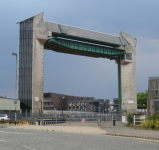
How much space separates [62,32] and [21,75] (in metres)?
16.5

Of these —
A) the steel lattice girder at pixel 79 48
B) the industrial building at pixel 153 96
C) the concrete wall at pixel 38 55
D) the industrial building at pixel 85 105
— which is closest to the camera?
the industrial building at pixel 153 96

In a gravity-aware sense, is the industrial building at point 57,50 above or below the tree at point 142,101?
above

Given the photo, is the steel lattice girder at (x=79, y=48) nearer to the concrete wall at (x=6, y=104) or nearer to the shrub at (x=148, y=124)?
the concrete wall at (x=6, y=104)

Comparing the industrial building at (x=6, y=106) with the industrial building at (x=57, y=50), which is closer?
the industrial building at (x=6, y=106)

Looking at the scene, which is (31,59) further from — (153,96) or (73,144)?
(73,144)

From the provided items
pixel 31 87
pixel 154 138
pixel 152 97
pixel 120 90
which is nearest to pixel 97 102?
pixel 120 90

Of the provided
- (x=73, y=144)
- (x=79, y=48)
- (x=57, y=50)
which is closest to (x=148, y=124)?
(x=73, y=144)

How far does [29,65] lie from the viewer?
226 feet

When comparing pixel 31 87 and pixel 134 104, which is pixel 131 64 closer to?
pixel 134 104

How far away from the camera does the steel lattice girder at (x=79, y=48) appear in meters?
72.9

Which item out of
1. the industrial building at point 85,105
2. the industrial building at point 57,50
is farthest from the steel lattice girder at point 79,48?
the industrial building at point 85,105

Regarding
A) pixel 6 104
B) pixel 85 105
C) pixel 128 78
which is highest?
pixel 128 78

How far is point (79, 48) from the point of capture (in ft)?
252

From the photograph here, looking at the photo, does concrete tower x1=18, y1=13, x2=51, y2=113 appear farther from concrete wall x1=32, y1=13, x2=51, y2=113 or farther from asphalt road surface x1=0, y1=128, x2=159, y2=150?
asphalt road surface x1=0, y1=128, x2=159, y2=150
